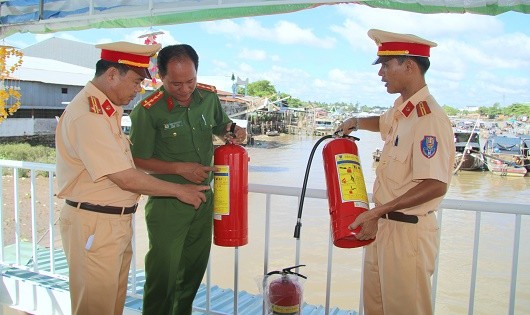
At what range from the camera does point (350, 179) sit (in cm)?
188

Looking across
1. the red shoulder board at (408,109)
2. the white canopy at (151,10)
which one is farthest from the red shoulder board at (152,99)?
the red shoulder board at (408,109)

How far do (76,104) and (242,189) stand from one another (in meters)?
0.82

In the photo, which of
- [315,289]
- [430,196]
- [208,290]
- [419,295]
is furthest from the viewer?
[315,289]

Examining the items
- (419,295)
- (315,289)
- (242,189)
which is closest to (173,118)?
(242,189)

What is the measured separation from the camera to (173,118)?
83.9 inches

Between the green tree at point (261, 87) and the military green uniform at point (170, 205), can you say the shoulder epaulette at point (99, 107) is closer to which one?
the military green uniform at point (170, 205)

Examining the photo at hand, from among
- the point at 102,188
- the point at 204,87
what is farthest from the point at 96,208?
the point at 204,87

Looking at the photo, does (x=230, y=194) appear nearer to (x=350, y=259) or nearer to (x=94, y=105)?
(x=94, y=105)

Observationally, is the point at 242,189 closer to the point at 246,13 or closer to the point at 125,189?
the point at 125,189

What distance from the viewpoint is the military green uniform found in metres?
2.10

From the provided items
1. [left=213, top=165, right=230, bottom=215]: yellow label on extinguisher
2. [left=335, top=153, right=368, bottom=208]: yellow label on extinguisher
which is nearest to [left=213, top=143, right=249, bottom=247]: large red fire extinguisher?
[left=213, top=165, right=230, bottom=215]: yellow label on extinguisher

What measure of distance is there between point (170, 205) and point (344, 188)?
32.3 inches

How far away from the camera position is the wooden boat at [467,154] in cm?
2836

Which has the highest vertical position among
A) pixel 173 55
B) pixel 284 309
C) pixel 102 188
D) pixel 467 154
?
pixel 173 55
